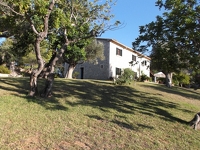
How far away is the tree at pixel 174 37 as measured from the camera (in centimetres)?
856

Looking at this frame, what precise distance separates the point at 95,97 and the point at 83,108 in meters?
2.45

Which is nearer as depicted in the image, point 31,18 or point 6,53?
point 31,18

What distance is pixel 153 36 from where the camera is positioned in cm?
983

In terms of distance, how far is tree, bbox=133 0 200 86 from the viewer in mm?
8562

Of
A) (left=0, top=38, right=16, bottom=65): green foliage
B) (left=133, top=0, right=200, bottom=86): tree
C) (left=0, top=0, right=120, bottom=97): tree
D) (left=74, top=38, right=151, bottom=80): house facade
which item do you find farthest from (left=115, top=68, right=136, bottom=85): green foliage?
(left=0, top=38, right=16, bottom=65): green foliage

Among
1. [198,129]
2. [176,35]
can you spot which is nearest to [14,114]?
[198,129]

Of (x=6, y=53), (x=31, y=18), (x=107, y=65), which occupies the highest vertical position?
(x=6, y=53)

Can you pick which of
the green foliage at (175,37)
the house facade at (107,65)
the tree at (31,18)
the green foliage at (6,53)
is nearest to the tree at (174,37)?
the green foliage at (175,37)

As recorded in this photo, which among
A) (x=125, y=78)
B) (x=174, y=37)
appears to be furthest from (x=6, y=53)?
(x=174, y=37)

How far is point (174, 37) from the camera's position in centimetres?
943

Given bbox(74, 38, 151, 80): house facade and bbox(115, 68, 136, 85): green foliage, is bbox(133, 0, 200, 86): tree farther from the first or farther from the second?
bbox(74, 38, 151, 80): house facade

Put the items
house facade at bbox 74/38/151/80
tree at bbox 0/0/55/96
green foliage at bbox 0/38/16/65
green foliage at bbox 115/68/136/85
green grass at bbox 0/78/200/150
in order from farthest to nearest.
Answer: green foliage at bbox 0/38/16/65 → house facade at bbox 74/38/151/80 → green foliage at bbox 115/68/136/85 → tree at bbox 0/0/55/96 → green grass at bbox 0/78/200/150

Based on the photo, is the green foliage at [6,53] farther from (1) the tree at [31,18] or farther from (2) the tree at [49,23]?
(1) the tree at [31,18]

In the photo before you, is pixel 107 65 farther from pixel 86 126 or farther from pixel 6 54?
pixel 86 126
